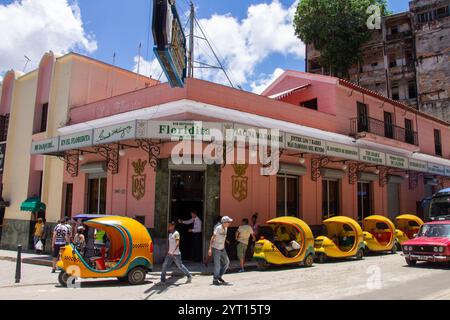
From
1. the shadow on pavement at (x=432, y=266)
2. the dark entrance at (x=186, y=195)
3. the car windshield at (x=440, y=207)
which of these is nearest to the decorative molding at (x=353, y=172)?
the car windshield at (x=440, y=207)

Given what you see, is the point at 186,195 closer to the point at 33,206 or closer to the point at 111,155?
the point at 111,155

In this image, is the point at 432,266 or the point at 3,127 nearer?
the point at 432,266

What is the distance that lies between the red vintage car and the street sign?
872cm

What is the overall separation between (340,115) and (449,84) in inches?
963

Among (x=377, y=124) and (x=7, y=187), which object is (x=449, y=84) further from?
(x=7, y=187)

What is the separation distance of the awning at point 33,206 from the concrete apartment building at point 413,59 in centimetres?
3242

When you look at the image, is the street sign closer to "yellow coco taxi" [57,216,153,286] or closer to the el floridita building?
the el floridita building

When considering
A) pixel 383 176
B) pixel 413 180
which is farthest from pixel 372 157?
pixel 413 180

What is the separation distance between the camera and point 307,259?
13.2m

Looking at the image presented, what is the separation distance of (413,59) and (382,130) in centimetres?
2297

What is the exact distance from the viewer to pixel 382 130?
2245 centimetres

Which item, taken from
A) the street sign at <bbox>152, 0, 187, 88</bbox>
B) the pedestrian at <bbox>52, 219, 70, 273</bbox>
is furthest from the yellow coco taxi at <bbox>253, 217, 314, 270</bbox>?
the pedestrian at <bbox>52, 219, 70, 273</bbox>

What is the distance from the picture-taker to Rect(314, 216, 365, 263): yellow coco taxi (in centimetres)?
1409
